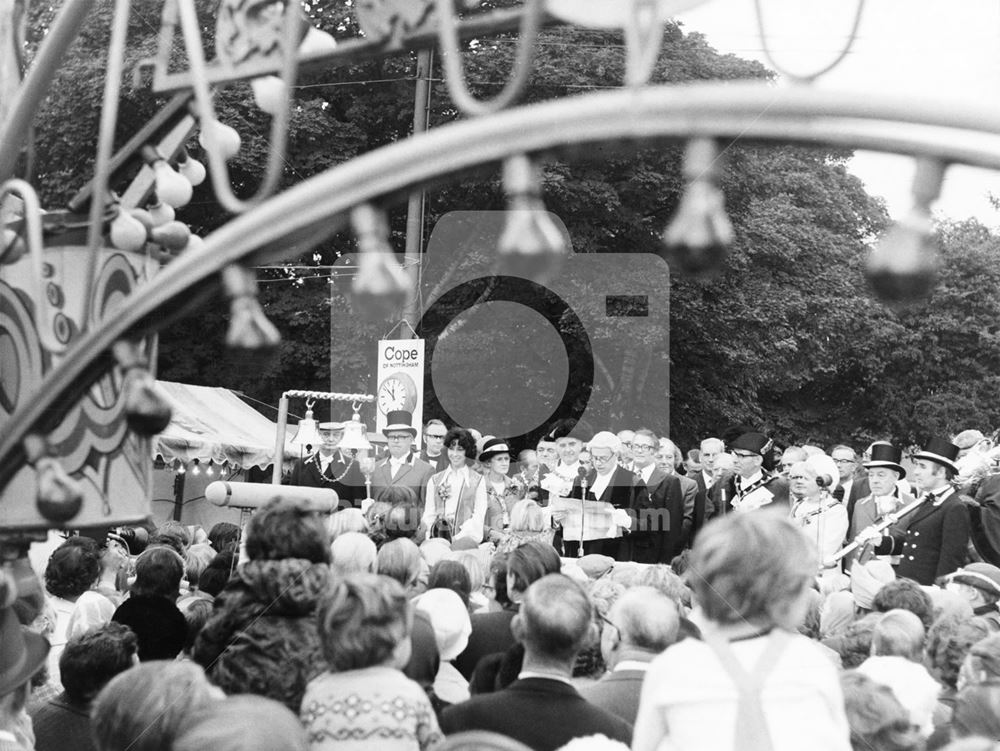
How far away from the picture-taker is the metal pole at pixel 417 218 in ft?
42.0

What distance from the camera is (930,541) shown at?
6703 millimetres

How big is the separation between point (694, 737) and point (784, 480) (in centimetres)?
641

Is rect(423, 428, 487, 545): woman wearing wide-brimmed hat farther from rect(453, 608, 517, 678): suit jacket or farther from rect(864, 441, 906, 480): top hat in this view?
rect(453, 608, 517, 678): suit jacket

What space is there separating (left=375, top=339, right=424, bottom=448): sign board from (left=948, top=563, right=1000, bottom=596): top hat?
5.69 m

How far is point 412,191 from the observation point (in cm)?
151

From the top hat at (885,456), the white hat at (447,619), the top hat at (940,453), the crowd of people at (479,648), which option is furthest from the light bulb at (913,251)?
the top hat at (885,456)

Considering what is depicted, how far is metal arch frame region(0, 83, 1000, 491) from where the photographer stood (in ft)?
4.31

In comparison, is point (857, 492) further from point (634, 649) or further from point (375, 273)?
point (375, 273)

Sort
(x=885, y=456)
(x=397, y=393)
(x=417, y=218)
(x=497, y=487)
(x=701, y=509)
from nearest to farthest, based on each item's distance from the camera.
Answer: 1. (x=885, y=456)
2. (x=497, y=487)
3. (x=701, y=509)
4. (x=397, y=393)
5. (x=417, y=218)

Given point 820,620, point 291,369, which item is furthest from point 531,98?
point 820,620

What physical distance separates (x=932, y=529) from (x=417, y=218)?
8207mm

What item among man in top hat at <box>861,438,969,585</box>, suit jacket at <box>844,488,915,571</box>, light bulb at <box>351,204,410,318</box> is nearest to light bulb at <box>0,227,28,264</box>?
light bulb at <box>351,204,410,318</box>

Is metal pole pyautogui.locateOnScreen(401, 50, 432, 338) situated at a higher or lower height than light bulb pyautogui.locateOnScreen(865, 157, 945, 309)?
higher

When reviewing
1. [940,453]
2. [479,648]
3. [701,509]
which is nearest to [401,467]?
[701,509]
